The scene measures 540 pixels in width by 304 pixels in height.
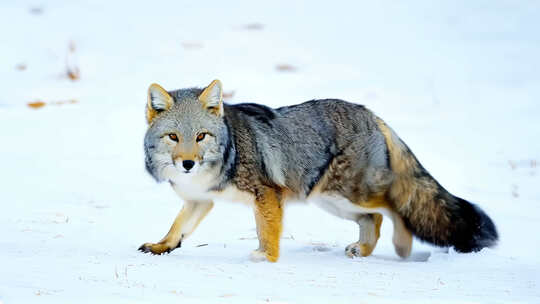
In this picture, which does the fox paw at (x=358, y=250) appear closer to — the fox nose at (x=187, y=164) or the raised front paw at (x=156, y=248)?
the raised front paw at (x=156, y=248)

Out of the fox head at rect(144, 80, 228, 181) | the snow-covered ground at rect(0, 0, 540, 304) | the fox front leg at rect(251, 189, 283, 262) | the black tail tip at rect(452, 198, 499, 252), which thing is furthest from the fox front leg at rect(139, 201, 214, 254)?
the black tail tip at rect(452, 198, 499, 252)

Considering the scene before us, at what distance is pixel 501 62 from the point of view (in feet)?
58.2

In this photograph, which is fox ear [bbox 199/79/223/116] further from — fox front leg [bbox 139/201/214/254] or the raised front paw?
the raised front paw

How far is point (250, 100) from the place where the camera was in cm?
1530

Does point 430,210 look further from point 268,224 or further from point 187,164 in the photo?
point 187,164

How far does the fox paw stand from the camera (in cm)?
769

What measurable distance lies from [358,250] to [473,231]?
3.78 ft

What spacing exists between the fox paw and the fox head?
1.75m

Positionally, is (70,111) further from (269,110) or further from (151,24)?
(269,110)

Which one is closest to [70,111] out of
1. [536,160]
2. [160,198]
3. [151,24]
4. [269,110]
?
[160,198]

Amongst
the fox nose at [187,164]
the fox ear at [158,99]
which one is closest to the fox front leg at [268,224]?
the fox nose at [187,164]

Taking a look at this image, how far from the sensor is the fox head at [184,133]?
6734 millimetres

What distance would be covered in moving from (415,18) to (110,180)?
11824mm

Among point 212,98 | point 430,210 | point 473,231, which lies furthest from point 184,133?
point 473,231
